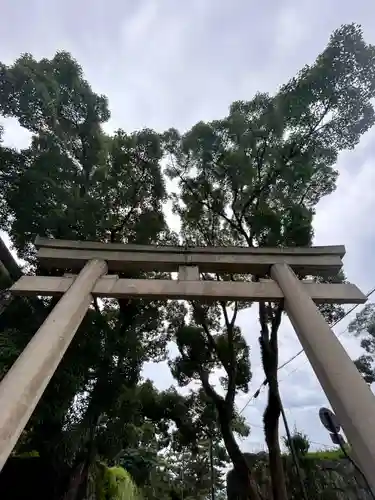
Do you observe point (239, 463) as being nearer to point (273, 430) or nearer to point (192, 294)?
point (273, 430)

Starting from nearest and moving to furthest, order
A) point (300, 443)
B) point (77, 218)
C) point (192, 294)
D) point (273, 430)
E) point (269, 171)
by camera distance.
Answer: point (192, 294) → point (77, 218) → point (273, 430) → point (269, 171) → point (300, 443)

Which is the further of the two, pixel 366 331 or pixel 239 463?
pixel 366 331

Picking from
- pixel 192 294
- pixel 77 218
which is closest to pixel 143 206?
pixel 77 218

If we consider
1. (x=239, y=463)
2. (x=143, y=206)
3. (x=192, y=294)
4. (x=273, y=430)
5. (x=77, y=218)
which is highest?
(x=143, y=206)

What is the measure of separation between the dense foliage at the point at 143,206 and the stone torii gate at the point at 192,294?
189 centimetres

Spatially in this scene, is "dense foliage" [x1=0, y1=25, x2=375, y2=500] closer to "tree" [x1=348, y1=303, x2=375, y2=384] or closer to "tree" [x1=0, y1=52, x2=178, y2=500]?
"tree" [x1=0, y1=52, x2=178, y2=500]

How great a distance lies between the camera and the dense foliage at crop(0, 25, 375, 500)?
19.2 feet

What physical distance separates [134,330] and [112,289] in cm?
408

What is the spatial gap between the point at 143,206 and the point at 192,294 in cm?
478

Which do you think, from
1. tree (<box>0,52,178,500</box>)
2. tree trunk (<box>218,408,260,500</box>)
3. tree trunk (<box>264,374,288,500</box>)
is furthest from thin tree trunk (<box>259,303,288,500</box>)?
tree (<box>0,52,178,500</box>)

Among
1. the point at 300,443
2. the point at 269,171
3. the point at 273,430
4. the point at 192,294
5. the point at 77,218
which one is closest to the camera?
the point at 192,294

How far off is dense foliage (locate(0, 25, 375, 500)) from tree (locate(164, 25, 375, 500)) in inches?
1.1

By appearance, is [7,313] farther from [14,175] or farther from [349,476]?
[349,476]

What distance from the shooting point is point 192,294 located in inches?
134
